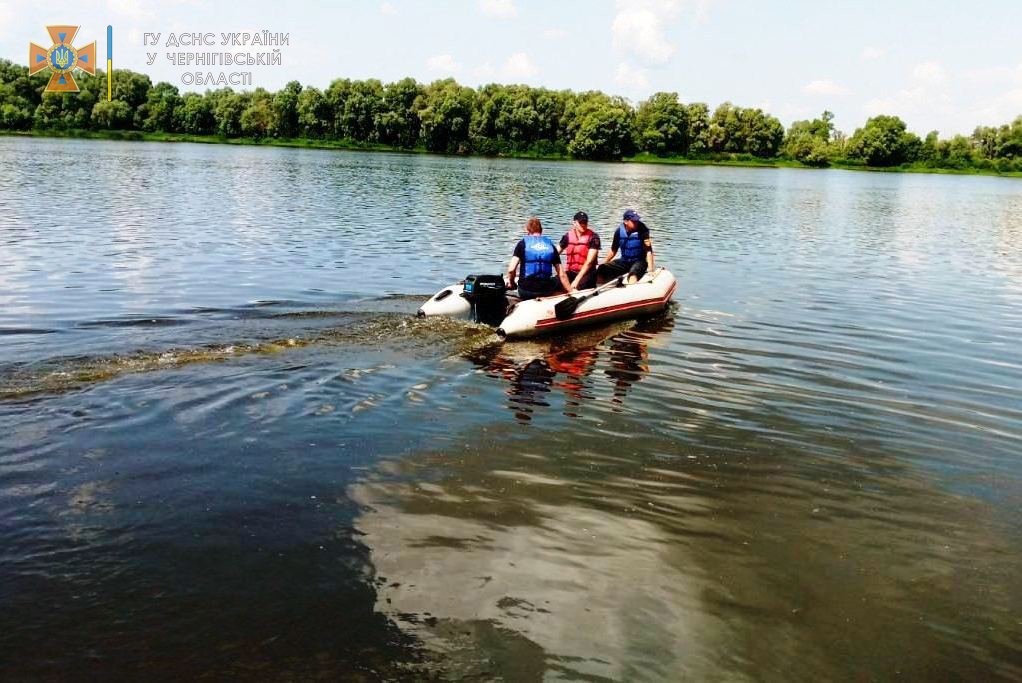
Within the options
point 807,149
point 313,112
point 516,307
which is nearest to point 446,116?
point 313,112

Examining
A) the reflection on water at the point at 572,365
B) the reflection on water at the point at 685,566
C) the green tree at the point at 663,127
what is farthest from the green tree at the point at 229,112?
the reflection on water at the point at 685,566

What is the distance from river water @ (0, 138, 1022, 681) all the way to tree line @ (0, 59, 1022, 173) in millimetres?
87089

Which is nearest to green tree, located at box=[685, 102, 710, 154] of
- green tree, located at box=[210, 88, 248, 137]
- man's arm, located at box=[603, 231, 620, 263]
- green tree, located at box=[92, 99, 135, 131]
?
green tree, located at box=[210, 88, 248, 137]

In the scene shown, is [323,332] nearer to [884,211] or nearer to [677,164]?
[884,211]

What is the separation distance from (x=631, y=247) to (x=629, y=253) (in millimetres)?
121

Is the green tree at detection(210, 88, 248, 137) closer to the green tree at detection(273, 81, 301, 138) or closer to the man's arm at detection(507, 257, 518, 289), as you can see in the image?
the green tree at detection(273, 81, 301, 138)

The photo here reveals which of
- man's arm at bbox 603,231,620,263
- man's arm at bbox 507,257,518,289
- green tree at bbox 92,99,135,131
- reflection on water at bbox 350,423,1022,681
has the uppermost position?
green tree at bbox 92,99,135,131

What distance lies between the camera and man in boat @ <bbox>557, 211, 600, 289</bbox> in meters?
13.4

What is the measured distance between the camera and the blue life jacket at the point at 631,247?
49.5 ft

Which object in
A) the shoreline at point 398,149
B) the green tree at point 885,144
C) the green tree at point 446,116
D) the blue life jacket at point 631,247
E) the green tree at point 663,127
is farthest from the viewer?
the green tree at point 885,144

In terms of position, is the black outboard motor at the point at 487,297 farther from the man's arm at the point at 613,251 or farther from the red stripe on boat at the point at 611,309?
the man's arm at the point at 613,251

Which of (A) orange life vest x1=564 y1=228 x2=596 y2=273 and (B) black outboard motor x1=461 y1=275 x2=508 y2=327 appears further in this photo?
(A) orange life vest x1=564 y1=228 x2=596 y2=273

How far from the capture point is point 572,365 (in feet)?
35.2

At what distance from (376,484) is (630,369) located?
16.4 ft
